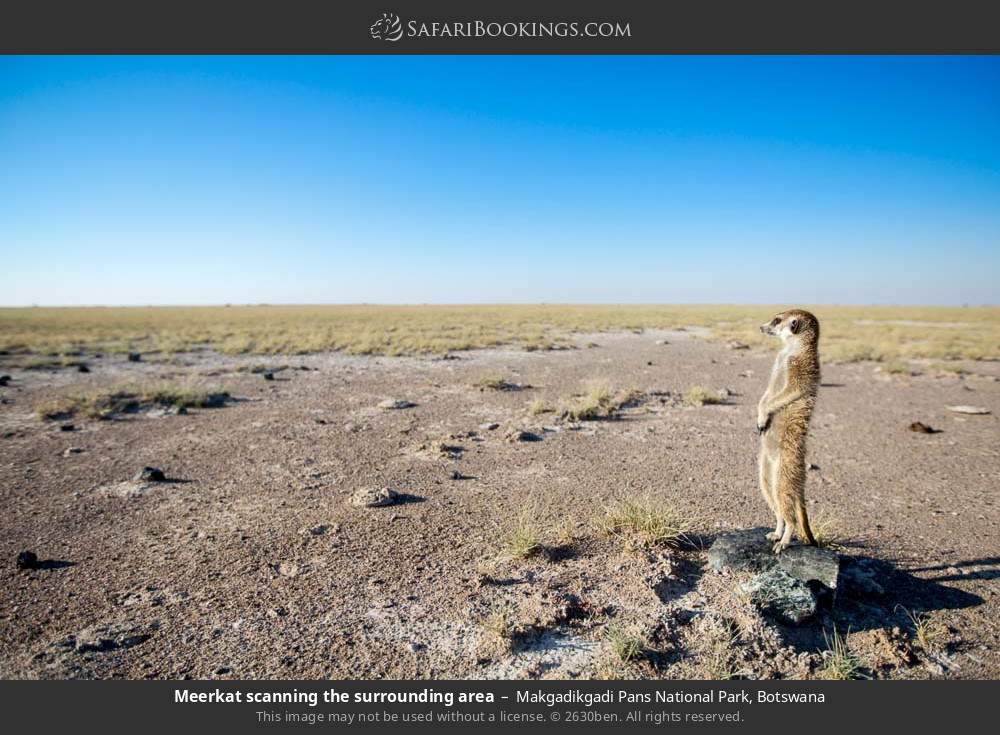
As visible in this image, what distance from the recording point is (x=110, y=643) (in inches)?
125

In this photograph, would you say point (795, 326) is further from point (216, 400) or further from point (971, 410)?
point (216, 400)

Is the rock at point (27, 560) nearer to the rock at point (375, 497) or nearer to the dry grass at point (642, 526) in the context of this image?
the rock at point (375, 497)

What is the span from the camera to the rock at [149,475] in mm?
6195

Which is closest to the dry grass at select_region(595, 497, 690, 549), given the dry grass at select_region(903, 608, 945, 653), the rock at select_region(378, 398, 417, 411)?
the dry grass at select_region(903, 608, 945, 653)

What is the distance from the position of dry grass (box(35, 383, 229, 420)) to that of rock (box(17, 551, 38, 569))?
6.62 metres

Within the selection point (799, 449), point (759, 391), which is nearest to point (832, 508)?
point (799, 449)

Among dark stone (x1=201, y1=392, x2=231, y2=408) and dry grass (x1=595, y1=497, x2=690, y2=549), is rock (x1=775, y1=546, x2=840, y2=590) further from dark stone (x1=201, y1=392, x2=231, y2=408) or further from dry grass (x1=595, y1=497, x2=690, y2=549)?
dark stone (x1=201, y1=392, x2=231, y2=408)

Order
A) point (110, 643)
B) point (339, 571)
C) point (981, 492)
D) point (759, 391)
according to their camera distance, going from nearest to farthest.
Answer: point (110, 643) → point (339, 571) → point (981, 492) → point (759, 391)

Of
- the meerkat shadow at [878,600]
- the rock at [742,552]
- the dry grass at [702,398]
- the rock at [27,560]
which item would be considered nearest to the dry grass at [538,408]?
the dry grass at [702,398]

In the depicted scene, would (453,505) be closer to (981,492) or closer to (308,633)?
(308,633)

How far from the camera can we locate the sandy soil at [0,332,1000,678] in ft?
10.2

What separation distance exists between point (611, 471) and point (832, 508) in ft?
8.41

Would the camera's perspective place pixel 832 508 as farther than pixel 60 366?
No

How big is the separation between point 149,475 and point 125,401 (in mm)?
5631
